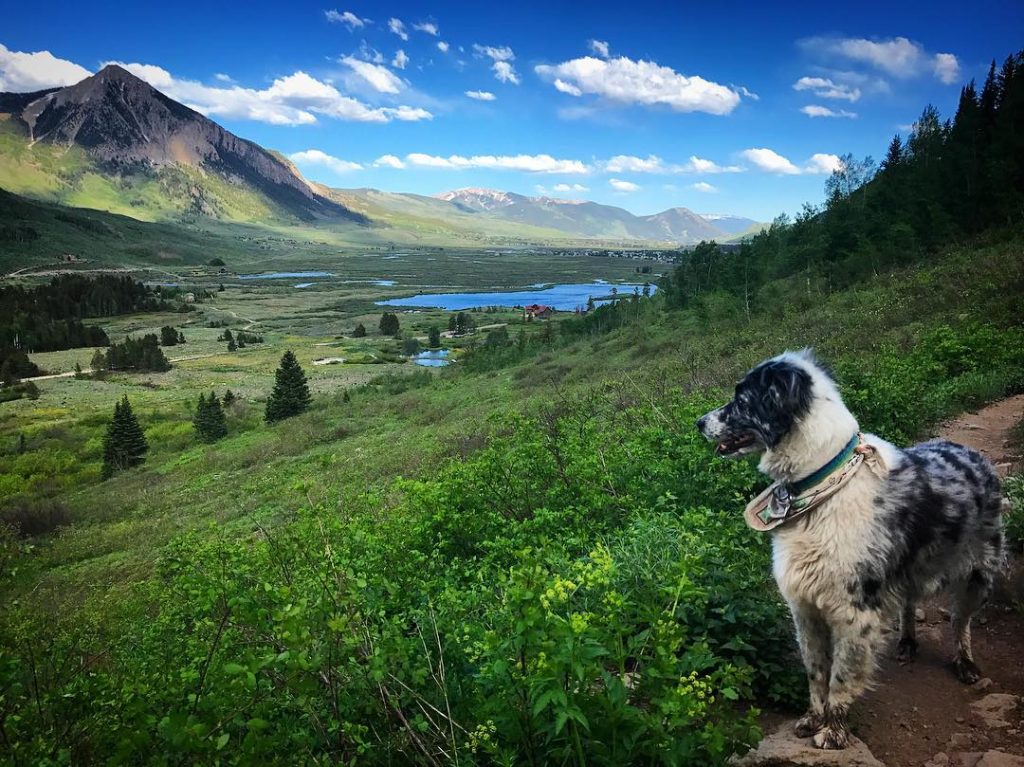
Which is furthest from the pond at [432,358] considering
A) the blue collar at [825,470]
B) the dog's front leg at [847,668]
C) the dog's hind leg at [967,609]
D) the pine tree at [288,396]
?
the dog's front leg at [847,668]

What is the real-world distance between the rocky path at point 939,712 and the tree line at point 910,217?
35132 millimetres

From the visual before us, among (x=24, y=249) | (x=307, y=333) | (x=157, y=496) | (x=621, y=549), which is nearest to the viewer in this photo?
(x=621, y=549)

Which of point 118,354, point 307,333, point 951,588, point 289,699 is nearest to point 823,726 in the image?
point 951,588

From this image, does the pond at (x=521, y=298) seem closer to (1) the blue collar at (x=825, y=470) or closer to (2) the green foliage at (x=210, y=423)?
(2) the green foliage at (x=210, y=423)

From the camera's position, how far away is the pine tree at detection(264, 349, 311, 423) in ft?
155

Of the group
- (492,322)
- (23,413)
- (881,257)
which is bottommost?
(23,413)

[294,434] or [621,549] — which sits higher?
[621,549]

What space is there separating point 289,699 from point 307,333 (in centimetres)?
9913

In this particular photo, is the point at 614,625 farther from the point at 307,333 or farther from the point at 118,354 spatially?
the point at 307,333

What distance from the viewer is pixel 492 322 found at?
103 m

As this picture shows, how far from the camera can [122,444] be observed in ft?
136

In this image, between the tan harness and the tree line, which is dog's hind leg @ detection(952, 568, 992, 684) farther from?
the tree line

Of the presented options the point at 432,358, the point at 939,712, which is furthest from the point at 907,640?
the point at 432,358

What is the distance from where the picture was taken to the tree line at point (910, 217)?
3662 centimetres
